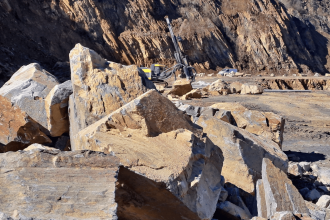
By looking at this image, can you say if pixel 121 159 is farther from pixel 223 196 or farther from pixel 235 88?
pixel 235 88

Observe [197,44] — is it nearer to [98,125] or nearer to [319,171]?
[319,171]

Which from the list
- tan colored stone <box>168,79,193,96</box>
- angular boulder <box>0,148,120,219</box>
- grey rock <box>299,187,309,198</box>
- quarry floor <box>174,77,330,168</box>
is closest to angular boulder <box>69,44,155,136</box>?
angular boulder <box>0,148,120,219</box>

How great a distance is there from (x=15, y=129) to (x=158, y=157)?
1934 millimetres

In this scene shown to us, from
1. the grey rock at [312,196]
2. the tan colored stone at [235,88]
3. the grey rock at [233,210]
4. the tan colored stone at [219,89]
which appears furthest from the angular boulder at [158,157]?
the tan colored stone at [235,88]

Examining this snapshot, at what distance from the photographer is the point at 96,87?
3.73 meters

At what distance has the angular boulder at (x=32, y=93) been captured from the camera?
4.22 m

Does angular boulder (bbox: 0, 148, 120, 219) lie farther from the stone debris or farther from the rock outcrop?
the rock outcrop

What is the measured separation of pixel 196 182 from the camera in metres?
2.81

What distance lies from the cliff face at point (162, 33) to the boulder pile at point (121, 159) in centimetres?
1386

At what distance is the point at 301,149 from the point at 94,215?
607 cm

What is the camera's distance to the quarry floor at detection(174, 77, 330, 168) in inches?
273

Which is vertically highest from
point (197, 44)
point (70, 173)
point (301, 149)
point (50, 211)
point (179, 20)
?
point (179, 20)

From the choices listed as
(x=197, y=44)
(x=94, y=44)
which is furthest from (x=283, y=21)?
(x=94, y=44)

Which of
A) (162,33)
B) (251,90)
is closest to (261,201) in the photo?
(251,90)
